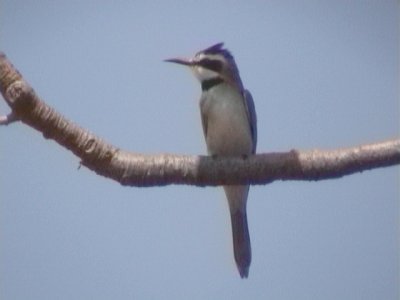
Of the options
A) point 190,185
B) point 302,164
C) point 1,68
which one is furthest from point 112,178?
point 302,164

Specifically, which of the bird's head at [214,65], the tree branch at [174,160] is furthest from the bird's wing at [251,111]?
the tree branch at [174,160]

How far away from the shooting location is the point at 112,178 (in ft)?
10.9

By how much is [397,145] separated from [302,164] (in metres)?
0.45

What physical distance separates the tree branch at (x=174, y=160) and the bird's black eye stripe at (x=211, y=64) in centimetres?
168

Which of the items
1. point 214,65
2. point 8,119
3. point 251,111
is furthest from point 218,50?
point 8,119

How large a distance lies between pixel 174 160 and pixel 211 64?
187 centimetres

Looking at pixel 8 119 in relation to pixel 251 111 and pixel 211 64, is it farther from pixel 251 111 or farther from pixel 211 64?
pixel 251 111

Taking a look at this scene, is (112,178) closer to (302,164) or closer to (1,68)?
(1,68)

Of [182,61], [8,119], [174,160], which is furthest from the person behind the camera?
[182,61]

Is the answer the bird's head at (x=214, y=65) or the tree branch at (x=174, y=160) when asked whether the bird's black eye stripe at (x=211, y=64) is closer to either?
the bird's head at (x=214, y=65)

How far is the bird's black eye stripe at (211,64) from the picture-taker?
520 cm

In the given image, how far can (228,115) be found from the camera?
5.07 metres

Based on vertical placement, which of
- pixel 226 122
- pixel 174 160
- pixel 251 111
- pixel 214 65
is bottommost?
pixel 174 160

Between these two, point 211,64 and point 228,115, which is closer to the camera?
point 228,115
